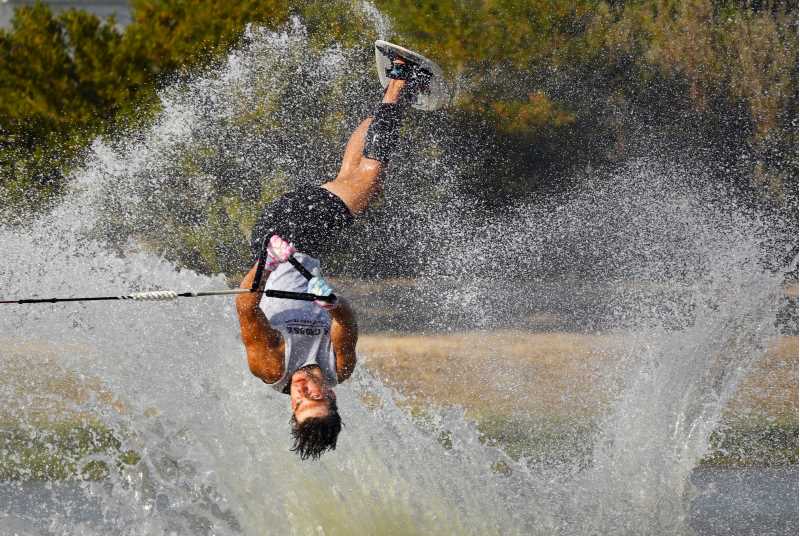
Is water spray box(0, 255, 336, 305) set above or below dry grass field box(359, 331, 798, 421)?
above

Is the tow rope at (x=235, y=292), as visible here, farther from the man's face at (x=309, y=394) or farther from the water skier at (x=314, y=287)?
the man's face at (x=309, y=394)

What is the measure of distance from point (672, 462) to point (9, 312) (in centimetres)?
408

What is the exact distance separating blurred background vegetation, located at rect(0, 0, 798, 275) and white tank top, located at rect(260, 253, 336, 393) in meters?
6.37

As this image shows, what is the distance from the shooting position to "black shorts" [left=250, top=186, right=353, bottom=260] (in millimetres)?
6328

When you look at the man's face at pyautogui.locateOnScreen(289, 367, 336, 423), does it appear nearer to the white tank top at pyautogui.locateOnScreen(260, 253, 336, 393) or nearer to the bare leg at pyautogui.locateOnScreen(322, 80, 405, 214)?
the white tank top at pyautogui.locateOnScreen(260, 253, 336, 393)

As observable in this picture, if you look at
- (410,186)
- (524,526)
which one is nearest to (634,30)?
(410,186)

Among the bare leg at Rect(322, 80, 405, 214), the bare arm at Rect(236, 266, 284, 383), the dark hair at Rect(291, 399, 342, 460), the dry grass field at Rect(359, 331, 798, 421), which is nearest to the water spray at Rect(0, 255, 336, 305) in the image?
the bare arm at Rect(236, 266, 284, 383)

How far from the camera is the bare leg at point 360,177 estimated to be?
265 inches

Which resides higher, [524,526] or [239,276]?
[524,526]

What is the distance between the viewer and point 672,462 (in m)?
7.07

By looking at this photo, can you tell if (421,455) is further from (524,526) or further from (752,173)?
(752,173)

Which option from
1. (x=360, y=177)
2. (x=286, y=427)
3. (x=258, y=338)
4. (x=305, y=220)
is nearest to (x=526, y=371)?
(x=286, y=427)

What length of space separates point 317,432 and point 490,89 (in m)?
8.23

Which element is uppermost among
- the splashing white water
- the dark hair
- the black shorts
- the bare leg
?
the bare leg
